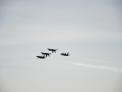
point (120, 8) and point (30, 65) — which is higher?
point (120, 8)

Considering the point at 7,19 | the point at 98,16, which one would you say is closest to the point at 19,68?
the point at 7,19

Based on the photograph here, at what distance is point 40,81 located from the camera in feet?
10.3

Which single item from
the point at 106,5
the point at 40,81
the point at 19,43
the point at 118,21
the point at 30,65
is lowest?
the point at 40,81

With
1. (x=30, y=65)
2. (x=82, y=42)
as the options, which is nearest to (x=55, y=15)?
(x=82, y=42)

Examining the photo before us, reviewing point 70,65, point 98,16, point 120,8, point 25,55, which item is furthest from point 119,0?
point 25,55

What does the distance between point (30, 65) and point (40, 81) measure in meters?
0.25

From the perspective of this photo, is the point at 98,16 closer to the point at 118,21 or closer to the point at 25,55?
the point at 118,21

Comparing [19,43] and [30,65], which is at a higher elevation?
[19,43]

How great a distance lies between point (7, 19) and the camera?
10.5 feet

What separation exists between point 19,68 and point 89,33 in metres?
1.02

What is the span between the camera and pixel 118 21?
3074 mm

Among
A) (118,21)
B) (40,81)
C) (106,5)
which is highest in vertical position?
(106,5)

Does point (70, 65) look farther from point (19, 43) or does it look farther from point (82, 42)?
point (19, 43)

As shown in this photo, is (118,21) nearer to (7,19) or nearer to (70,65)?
(70,65)
